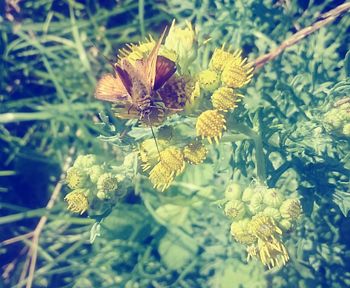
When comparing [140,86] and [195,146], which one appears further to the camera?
[195,146]

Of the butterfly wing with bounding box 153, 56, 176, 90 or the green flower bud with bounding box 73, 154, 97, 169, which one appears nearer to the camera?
the butterfly wing with bounding box 153, 56, 176, 90

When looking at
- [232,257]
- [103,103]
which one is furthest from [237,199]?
[103,103]

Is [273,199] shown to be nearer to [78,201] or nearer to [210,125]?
[210,125]

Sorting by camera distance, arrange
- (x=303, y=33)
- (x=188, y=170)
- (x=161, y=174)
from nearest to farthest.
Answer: (x=161, y=174), (x=303, y=33), (x=188, y=170)

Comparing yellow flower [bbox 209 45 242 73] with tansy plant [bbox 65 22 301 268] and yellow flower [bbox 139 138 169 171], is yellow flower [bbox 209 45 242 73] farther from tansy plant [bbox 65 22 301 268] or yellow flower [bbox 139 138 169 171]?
Answer: yellow flower [bbox 139 138 169 171]

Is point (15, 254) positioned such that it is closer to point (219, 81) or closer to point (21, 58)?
point (21, 58)

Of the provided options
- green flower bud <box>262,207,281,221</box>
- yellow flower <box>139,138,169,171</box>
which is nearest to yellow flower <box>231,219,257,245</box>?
green flower bud <box>262,207,281,221</box>

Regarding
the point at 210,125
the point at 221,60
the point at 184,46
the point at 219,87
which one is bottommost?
the point at 210,125

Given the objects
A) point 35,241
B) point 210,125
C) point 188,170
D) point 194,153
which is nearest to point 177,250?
point 188,170
